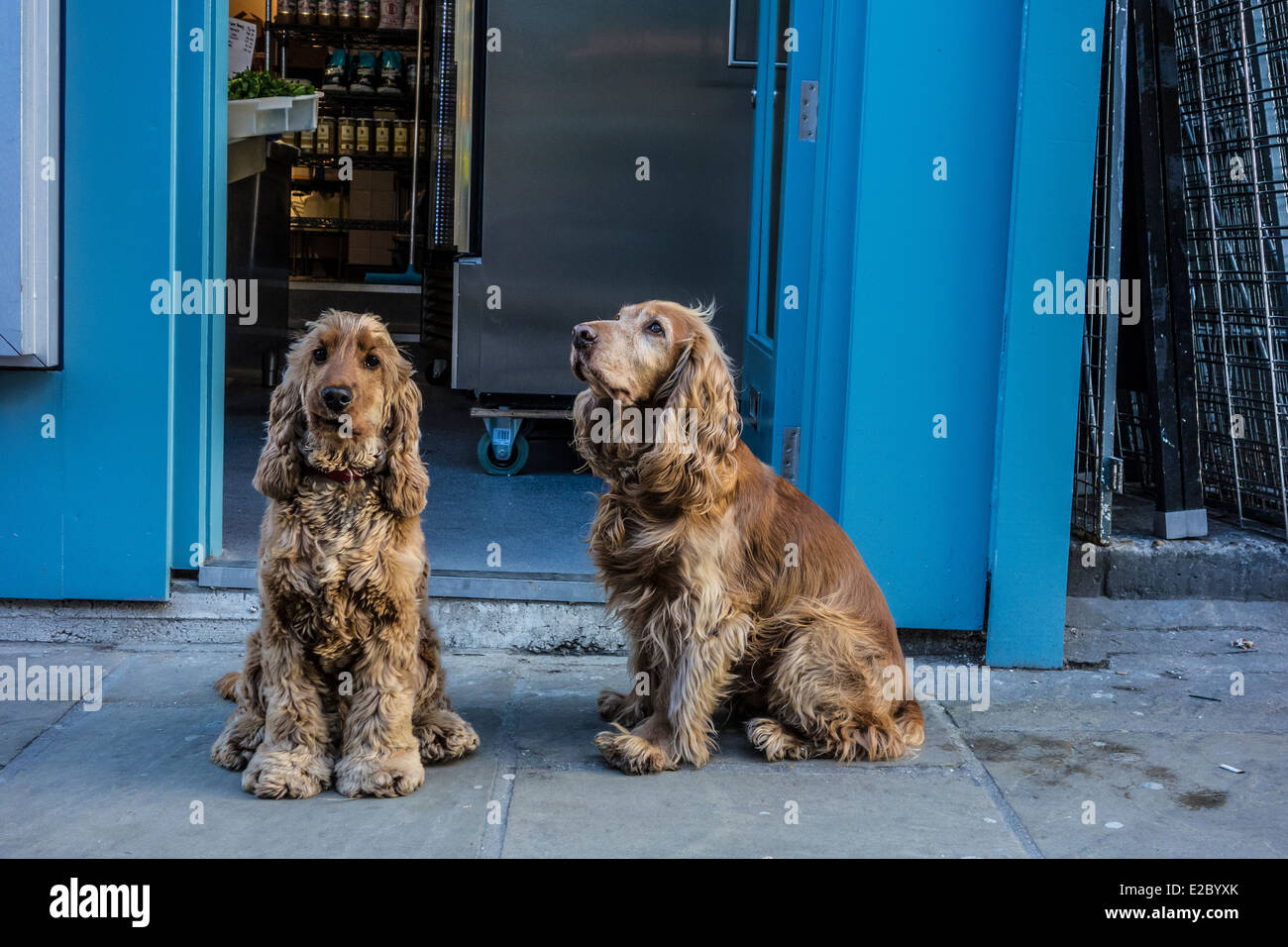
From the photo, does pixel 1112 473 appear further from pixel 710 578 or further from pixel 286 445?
pixel 286 445

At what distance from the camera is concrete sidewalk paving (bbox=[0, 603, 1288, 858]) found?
3.04m

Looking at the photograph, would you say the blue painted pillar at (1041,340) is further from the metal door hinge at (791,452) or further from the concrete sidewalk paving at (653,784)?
the metal door hinge at (791,452)

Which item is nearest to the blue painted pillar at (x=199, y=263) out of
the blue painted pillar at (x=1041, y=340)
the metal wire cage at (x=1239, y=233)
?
the blue painted pillar at (x=1041, y=340)

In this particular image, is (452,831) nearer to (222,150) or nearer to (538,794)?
(538,794)

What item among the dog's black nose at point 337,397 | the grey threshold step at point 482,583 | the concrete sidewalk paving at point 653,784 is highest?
the dog's black nose at point 337,397

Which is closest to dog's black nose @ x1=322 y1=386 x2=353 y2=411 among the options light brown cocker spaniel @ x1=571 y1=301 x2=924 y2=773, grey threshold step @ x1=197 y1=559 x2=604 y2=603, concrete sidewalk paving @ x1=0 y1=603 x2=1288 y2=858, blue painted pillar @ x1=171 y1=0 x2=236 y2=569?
light brown cocker spaniel @ x1=571 y1=301 x2=924 y2=773

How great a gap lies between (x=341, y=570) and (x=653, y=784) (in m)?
1.08

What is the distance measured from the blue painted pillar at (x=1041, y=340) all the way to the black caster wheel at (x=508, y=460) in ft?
9.29

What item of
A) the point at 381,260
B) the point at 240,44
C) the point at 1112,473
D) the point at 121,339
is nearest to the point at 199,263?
the point at 121,339

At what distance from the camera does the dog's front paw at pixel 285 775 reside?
10.3 ft

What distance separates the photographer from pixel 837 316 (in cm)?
444

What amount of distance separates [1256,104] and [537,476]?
12.5ft

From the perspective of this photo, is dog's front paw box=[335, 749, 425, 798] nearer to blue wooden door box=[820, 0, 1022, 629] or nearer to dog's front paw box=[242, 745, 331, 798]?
dog's front paw box=[242, 745, 331, 798]

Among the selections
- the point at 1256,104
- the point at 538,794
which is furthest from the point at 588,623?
the point at 1256,104
